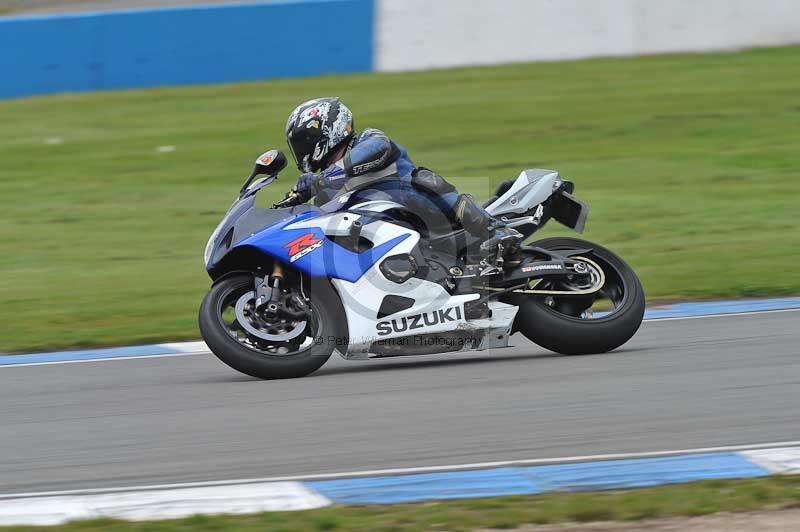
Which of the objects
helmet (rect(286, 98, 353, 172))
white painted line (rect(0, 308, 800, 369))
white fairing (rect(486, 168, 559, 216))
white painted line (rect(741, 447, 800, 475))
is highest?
helmet (rect(286, 98, 353, 172))

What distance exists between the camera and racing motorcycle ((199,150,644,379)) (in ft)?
23.5

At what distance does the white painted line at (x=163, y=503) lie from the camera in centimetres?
506

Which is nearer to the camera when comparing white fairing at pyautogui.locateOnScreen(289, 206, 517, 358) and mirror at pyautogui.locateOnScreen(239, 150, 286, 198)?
white fairing at pyautogui.locateOnScreen(289, 206, 517, 358)

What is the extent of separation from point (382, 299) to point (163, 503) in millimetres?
2406

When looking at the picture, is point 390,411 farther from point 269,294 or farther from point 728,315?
point 728,315

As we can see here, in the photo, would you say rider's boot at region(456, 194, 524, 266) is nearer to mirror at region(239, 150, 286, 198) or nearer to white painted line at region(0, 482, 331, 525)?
mirror at region(239, 150, 286, 198)

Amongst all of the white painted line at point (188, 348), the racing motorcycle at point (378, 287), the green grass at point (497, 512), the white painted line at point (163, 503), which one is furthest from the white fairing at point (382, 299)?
the green grass at point (497, 512)

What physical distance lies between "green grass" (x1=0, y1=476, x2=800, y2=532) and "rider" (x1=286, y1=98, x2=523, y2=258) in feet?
8.55

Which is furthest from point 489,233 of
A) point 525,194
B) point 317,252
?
point 317,252

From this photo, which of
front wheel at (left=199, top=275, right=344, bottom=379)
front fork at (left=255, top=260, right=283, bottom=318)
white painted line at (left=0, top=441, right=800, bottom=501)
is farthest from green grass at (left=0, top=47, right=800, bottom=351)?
white painted line at (left=0, top=441, right=800, bottom=501)

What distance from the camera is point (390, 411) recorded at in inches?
257

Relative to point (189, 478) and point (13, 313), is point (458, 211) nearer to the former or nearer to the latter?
point (189, 478)

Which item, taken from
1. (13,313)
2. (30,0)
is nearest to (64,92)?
(30,0)

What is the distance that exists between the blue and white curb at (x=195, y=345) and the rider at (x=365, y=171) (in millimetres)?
1849
